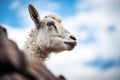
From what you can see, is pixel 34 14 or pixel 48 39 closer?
pixel 48 39

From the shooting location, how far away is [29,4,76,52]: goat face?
736 centimetres

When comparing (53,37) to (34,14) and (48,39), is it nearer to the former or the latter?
(48,39)

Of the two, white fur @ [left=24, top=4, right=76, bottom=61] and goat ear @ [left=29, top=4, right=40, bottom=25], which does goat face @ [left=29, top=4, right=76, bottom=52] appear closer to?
white fur @ [left=24, top=4, right=76, bottom=61]

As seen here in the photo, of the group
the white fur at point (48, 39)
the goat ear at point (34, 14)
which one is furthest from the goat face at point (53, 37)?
the goat ear at point (34, 14)

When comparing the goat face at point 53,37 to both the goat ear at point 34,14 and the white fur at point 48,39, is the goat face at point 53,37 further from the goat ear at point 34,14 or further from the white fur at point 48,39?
the goat ear at point 34,14

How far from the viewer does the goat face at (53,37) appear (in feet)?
24.2

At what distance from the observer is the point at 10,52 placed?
2.96 ft

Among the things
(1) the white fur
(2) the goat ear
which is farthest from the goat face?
(2) the goat ear

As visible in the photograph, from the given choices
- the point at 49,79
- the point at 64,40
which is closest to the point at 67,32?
the point at 64,40

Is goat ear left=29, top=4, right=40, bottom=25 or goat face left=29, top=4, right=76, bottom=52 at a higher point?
goat ear left=29, top=4, right=40, bottom=25

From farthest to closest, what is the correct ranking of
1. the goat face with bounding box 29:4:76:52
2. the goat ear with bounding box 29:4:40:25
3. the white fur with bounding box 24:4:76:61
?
1. the goat ear with bounding box 29:4:40:25
2. the goat face with bounding box 29:4:76:52
3. the white fur with bounding box 24:4:76:61

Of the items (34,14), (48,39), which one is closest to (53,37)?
(48,39)

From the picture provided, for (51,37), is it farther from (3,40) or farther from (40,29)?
A: (3,40)

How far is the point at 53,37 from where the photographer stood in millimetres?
7477
